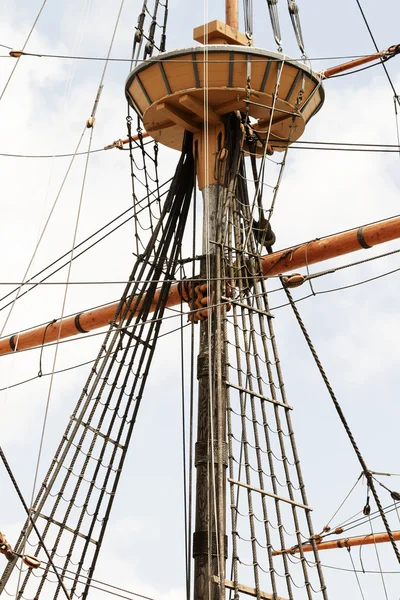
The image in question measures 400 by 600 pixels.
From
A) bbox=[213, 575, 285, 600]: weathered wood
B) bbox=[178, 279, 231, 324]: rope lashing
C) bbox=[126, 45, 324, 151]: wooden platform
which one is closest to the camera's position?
bbox=[213, 575, 285, 600]: weathered wood

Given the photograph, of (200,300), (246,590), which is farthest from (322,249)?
(246,590)

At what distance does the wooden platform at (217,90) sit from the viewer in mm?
11469

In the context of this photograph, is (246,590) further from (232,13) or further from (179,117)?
(232,13)

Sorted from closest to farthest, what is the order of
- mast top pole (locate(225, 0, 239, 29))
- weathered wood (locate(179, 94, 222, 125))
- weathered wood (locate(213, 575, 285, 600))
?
weathered wood (locate(213, 575, 285, 600)) < weathered wood (locate(179, 94, 222, 125)) < mast top pole (locate(225, 0, 239, 29))

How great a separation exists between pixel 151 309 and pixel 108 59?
295 cm

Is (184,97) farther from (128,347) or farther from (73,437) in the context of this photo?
(73,437)

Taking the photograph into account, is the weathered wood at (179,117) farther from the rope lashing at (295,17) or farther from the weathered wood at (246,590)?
the weathered wood at (246,590)

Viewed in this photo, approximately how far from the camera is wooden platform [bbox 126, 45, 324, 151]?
452 inches

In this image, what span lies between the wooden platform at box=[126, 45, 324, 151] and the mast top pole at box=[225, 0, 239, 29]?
1.15 metres

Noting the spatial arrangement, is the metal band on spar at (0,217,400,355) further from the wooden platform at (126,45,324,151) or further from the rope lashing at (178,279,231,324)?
the wooden platform at (126,45,324,151)

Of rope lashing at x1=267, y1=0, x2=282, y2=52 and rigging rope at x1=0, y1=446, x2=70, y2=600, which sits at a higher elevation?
rope lashing at x1=267, y1=0, x2=282, y2=52

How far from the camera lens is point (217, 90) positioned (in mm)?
11555

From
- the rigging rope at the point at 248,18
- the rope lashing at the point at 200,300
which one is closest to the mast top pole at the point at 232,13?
the rigging rope at the point at 248,18

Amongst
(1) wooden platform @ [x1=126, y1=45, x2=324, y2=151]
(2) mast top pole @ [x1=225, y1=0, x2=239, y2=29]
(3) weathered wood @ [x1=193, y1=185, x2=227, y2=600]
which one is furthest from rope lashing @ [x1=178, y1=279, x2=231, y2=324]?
(2) mast top pole @ [x1=225, y1=0, x2=239, y2=29]
